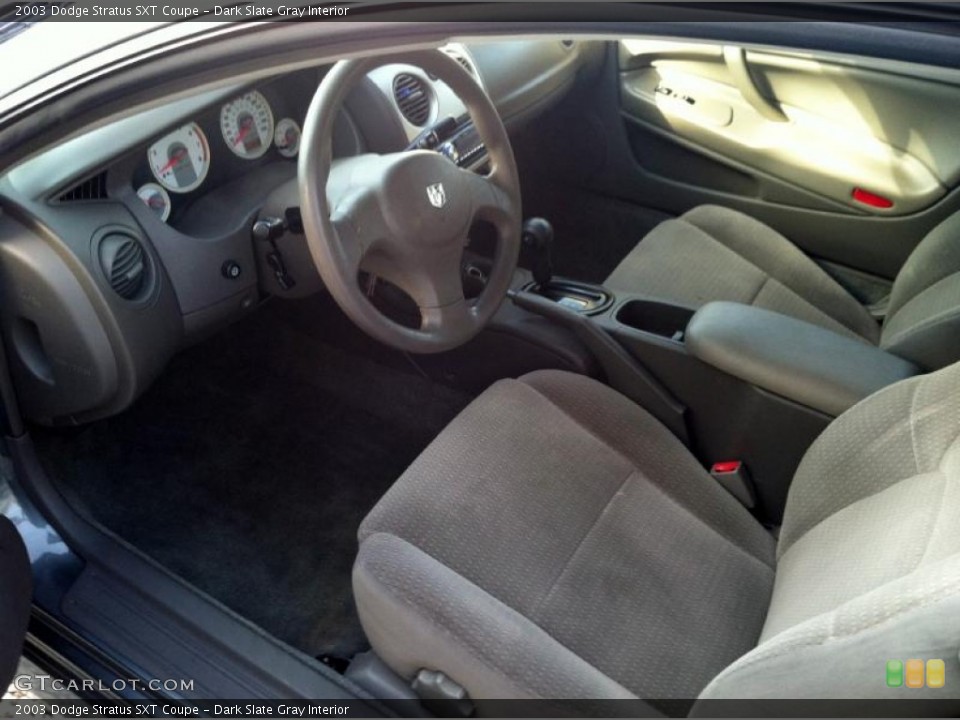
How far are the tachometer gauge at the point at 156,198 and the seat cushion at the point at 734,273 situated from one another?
920 mm

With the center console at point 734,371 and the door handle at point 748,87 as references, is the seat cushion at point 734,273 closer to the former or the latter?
the center console at point 734,371

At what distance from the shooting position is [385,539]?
1.29 meters

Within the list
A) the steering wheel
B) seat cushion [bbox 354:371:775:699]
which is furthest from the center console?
the steering wheel

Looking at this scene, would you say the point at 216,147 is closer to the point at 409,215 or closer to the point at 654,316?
the point at 409,215

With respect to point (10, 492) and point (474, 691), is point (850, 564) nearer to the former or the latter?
point (474, 691)

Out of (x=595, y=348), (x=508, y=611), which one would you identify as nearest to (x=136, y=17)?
(x=508, y=611)

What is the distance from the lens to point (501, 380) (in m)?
1.62

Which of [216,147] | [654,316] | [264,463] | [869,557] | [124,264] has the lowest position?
[264,463]

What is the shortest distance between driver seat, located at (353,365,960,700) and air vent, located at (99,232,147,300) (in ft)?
1.94

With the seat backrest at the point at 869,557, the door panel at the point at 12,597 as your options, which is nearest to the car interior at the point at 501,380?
the seat backrest at the point at 869,557

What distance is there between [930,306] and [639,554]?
2.45 feet

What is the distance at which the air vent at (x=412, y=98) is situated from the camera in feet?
6.37

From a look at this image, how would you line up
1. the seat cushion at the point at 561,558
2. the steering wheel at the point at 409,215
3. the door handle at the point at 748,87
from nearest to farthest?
1. the seat cushion at the point at 561,558
2. the steering wheel at the point at 409,215
3. the door handle at the point at 748,87

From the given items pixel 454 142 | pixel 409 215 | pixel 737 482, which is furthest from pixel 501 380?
pixel 454 142
